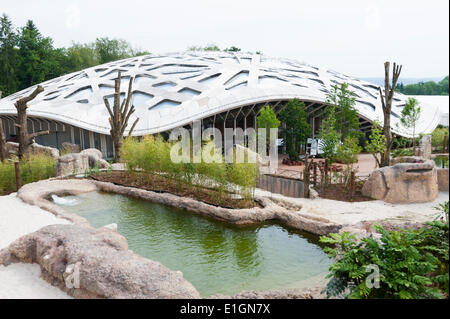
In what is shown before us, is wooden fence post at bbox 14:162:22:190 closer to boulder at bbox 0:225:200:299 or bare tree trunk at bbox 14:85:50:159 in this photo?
bare tree trunk at bbox 14:85:50:159

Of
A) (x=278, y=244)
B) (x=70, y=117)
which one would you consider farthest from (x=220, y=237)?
(x=70, y=117)

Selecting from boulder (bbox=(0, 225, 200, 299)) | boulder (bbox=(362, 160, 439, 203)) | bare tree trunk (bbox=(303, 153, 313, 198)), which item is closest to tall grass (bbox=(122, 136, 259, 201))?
bare tree trunk (bbox=(303, 153, 313, 198))

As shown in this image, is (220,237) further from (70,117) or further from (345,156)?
(70,117)

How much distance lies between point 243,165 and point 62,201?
5.85m

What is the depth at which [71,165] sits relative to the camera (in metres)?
14.5

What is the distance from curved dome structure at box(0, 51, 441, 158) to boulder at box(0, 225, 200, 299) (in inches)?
461

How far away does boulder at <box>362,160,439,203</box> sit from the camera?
10.7 meters

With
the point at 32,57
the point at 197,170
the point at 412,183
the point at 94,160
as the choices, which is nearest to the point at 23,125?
the point at 94,160

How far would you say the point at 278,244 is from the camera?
336 inches

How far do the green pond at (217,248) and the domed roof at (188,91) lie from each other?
8405mm

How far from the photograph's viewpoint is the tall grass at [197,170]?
34.7 ft

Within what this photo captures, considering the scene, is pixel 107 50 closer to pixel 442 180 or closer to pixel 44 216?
pixel 44 216

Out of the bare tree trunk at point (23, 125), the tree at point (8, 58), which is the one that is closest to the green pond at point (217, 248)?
the bare tree trunk at point (23, 125)
